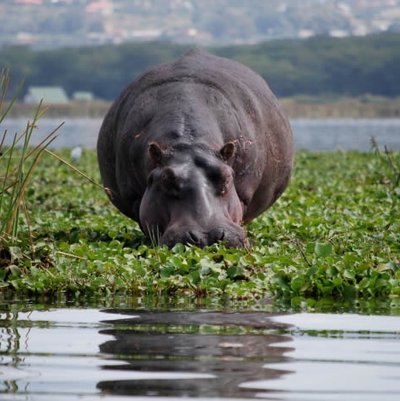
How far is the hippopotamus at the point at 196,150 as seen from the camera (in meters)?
9.32

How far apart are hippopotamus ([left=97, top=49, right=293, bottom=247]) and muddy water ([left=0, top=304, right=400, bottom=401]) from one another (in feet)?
6.12

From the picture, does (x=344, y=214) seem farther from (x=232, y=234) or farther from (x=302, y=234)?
(x=232, y=234)

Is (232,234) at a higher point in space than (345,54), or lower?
lower

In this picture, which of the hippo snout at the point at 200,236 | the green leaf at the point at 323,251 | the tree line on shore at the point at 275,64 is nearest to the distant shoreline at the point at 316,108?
the tree line on shore at the point at 275,64

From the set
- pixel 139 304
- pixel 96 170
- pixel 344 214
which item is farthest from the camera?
pixel 96 170

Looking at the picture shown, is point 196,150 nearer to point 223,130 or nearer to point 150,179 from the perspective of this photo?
point 150,179

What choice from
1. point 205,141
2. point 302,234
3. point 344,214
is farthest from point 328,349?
point 344,214

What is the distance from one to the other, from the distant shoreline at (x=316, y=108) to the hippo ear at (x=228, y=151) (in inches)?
4027

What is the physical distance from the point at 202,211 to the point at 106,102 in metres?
124

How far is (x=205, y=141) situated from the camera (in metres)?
9.78

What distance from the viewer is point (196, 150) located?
962cm

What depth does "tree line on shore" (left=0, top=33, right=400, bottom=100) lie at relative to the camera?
12181cm

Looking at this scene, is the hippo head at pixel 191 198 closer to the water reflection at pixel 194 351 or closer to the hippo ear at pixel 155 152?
the hippo ear at pixel 155 152

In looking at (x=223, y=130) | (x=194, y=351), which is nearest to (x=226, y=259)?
(x=223, y=130)
